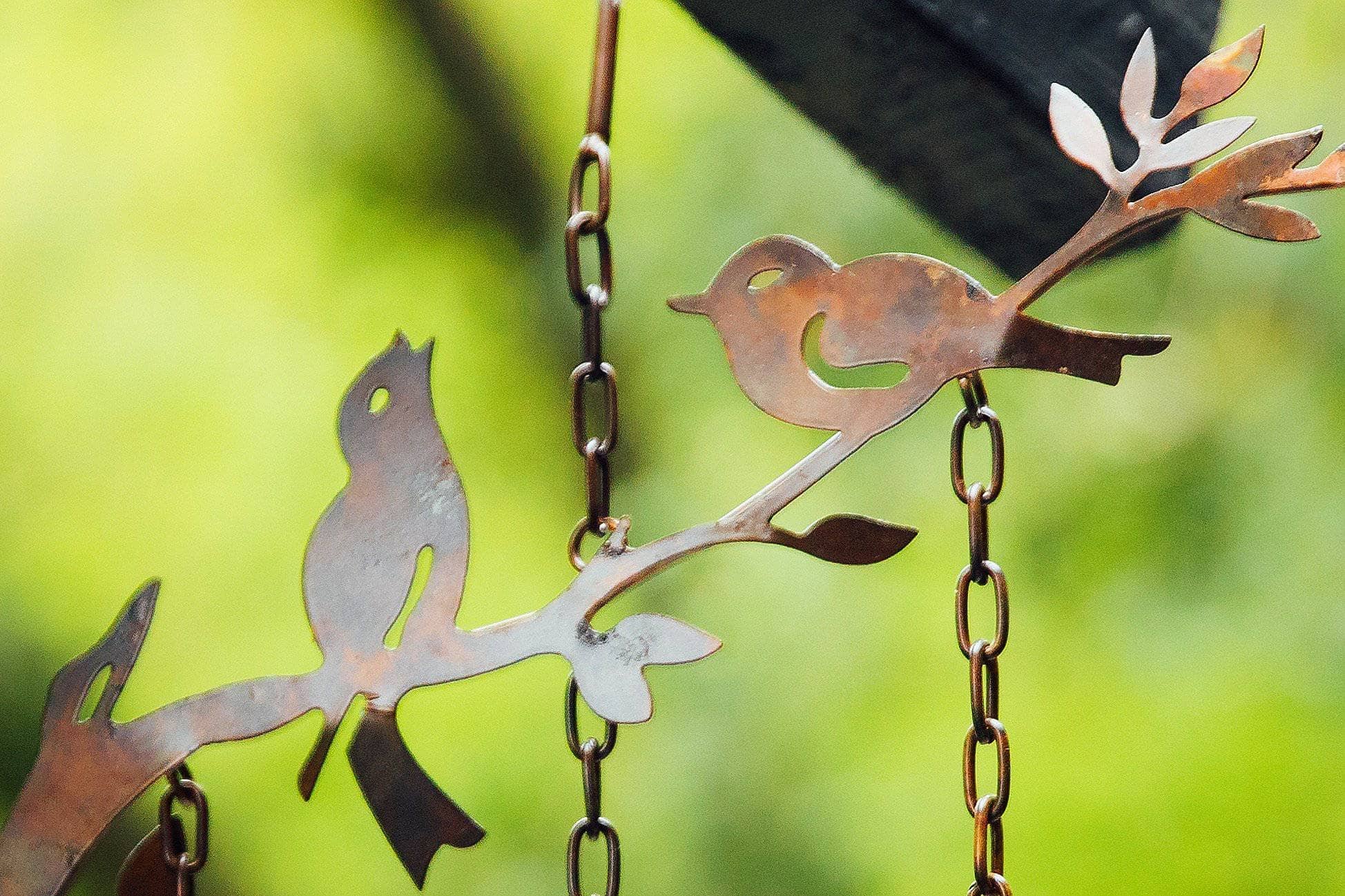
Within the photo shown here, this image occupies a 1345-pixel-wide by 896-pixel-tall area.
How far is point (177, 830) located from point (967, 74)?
0.48 metres

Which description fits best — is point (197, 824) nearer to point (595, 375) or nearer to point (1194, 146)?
point (595, 375)

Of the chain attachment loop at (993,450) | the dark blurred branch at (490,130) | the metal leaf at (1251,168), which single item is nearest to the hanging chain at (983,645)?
the chain attachment loop at (993,450)

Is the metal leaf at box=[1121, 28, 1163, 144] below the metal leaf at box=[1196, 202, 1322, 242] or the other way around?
the other way around

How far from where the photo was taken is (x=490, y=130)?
1.11m

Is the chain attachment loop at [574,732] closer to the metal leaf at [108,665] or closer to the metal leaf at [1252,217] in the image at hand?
the metal leaf at [108,665]

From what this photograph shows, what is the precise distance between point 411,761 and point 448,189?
0.79 m

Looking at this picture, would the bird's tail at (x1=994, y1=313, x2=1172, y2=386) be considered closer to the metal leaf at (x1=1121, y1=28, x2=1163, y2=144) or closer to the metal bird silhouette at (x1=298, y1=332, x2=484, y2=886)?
the metal leaf at (x1=1121, y1=28, x2=1163, y2=144)

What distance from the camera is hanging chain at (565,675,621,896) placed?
0.44m

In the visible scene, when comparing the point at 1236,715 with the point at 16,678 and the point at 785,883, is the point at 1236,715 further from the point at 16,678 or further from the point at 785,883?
the point at 16,678

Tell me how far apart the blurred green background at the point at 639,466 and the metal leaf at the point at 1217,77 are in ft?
2.14

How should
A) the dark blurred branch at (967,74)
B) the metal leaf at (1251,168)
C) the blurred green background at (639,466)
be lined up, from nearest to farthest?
1. the metal leaf at (1251,168)
2. the dark blurred branch at (967,74)
3. the blurred green background at (639,466)

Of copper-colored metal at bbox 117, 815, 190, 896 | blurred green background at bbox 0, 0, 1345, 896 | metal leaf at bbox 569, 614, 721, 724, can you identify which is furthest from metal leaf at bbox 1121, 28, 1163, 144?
blurred green background at bbox 0, 0, 1345, 896

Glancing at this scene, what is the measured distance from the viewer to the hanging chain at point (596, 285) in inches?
17.8

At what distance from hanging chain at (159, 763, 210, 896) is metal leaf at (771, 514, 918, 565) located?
0.25 metres
